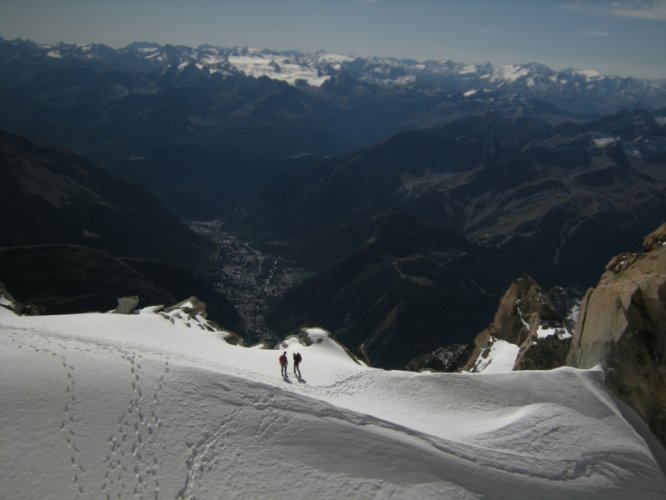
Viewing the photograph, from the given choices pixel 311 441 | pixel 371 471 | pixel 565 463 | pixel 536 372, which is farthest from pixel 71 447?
pixel 536 372

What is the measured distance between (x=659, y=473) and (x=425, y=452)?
15482 mm

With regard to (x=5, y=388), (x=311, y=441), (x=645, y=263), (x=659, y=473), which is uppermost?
(x=645, y=263)

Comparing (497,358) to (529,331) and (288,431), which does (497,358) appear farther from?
(288,431)

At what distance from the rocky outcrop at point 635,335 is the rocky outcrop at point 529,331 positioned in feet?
20.3

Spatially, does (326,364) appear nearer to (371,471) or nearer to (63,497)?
(371,471)

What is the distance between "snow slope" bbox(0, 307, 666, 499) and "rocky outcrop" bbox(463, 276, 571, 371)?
11.0 meters

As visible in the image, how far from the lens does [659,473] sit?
3419 centimetres

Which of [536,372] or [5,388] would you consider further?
[536,372]

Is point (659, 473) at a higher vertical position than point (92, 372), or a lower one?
lower

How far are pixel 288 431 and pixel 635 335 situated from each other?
27.7 m

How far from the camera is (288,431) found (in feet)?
102

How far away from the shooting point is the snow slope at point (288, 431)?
89.9 ft

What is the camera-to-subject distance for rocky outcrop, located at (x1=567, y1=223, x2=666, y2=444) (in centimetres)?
3975

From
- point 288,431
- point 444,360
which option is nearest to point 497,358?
point 288,431
